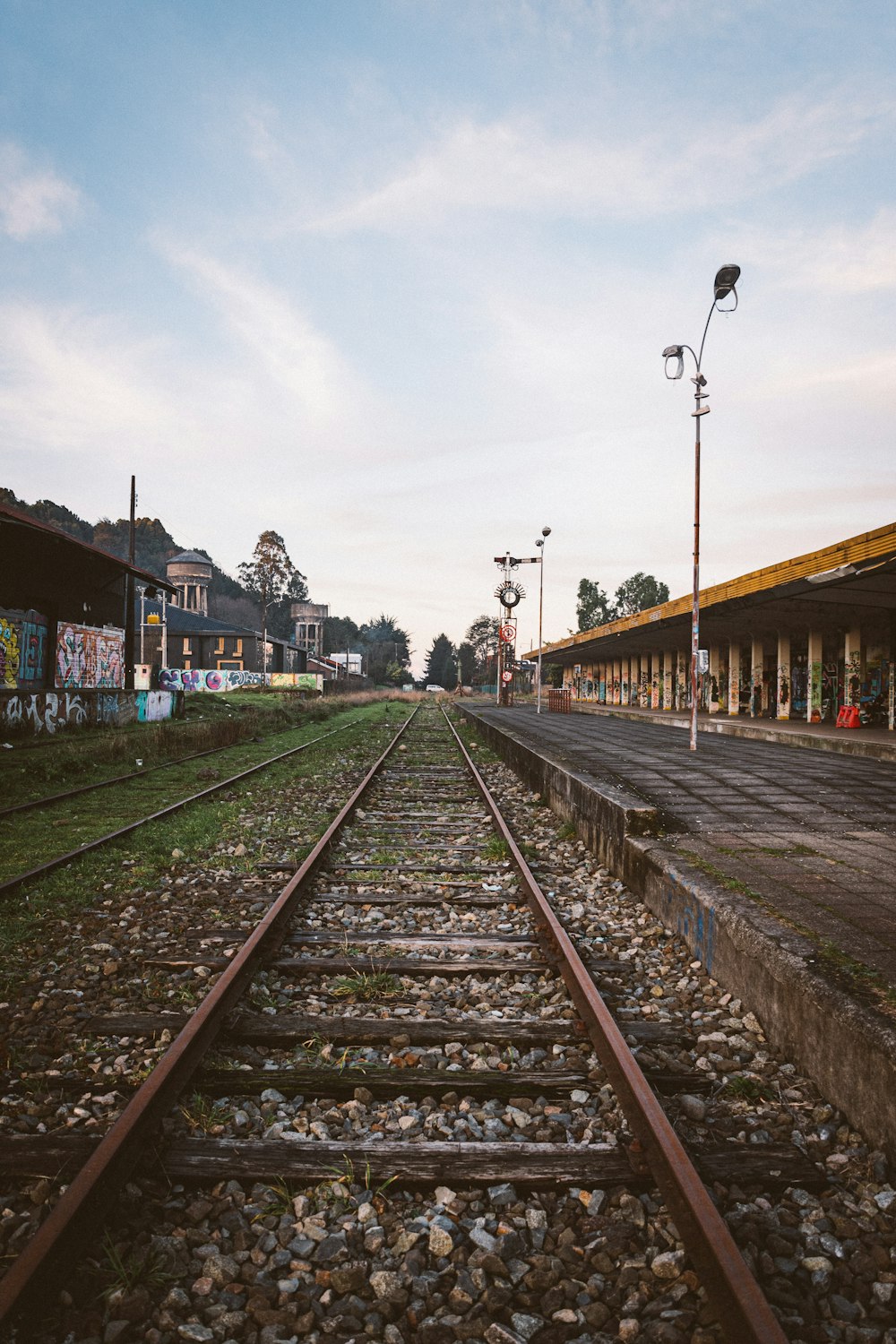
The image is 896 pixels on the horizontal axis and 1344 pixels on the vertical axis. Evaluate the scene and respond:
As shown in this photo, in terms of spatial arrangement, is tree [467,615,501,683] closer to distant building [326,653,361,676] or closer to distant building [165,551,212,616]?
distant building [326,653,361,676]

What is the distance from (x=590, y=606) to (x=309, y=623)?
118 ft

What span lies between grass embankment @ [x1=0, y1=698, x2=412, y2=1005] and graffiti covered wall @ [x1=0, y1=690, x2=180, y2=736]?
18.6 ft

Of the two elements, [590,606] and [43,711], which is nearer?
[43,711]

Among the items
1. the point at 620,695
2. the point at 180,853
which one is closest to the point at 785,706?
the point at 620,695

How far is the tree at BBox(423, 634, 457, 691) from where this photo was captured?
142 m

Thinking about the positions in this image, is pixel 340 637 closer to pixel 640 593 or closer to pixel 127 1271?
pixel 640 593

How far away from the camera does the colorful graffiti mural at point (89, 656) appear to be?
21.0 meters

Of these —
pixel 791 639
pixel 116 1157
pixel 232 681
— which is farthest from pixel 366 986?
pixel 232 681

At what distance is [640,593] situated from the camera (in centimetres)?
8769

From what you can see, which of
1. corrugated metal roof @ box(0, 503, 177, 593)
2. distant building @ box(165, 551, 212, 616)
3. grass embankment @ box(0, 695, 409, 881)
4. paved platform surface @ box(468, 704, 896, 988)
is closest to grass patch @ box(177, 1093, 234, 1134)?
paved platform surface @ box(468, 704, 896, 988)

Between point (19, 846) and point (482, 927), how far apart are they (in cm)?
458

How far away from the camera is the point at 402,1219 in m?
2.20

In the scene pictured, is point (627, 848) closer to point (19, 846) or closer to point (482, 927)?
point (482, 927)

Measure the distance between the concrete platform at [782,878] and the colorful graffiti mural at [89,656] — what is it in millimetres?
15737
